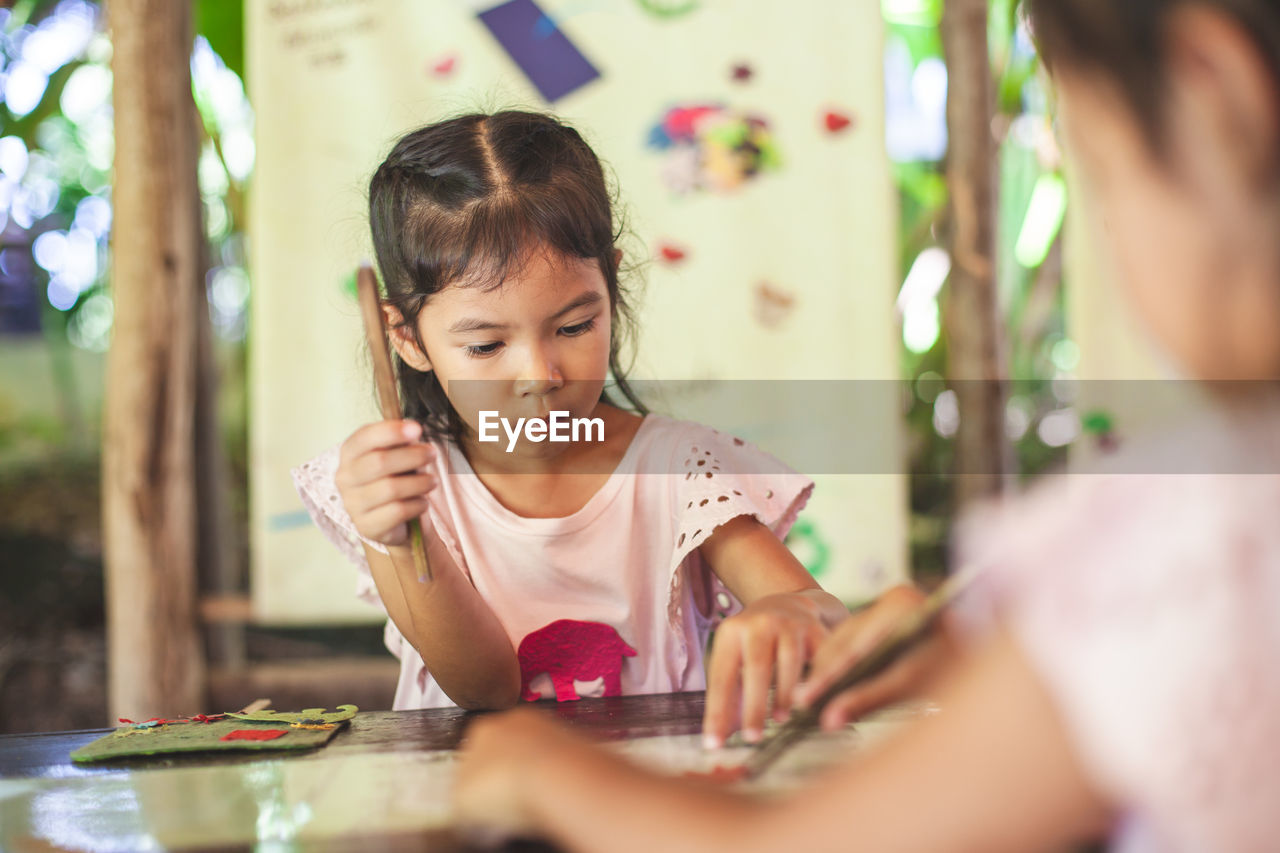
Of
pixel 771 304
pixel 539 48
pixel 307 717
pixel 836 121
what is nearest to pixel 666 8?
pixel 539 48

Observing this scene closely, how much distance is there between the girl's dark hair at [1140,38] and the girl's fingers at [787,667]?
449mm

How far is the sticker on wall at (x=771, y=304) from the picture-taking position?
88.2 inches

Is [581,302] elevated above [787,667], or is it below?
above

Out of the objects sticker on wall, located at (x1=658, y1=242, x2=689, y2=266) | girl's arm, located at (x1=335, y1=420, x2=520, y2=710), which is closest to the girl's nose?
girl's arm, located at (x1=335, y1=420, x2=520, y2=710)

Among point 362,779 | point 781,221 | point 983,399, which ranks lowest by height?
point 362,779

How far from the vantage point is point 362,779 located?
2.29 ft

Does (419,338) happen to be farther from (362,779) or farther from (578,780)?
(578,780)

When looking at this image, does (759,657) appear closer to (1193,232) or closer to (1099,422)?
(1193,232)

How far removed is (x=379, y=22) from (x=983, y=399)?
4.98ft

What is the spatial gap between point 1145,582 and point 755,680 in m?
0.38

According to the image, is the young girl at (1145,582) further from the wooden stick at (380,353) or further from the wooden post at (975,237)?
the wooden post at (975,237)

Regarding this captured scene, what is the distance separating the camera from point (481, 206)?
1137mm

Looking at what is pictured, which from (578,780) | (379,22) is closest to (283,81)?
(379,22)

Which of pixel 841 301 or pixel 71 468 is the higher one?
pixel 841 301
